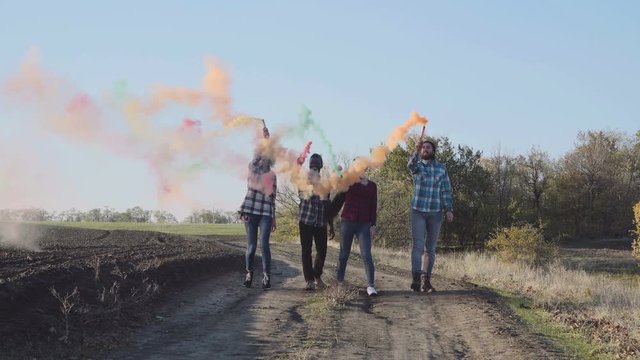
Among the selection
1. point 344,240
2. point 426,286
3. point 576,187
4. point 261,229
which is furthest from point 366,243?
point 576,187

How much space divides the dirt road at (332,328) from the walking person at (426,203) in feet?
1.97

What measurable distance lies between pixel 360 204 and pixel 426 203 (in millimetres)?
1154

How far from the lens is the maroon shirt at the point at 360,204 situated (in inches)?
407

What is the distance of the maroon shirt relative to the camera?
10.3 m

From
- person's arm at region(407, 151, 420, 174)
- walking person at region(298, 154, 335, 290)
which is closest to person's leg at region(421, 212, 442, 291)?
person's arm at region(407, 151, 420, 174)

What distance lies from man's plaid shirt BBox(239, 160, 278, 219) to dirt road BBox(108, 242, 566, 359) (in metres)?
1.39

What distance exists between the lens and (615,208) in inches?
2344

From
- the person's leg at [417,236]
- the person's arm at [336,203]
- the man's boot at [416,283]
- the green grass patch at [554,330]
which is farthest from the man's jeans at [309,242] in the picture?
the green grass patch at [554,330]

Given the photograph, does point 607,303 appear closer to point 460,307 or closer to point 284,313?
point 460,307

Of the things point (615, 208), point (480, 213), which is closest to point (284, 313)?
point (480, 213)

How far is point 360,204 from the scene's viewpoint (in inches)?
408

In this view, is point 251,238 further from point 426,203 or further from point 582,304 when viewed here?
point 582,304

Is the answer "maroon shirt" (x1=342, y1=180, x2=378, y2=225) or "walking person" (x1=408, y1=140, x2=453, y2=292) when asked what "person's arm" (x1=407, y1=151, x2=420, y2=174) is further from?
"maroon shirt" (x1=342, y1=180, x2=378, y2=225)

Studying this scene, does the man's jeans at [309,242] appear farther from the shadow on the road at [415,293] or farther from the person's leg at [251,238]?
the shadow on the road at [415,293]
